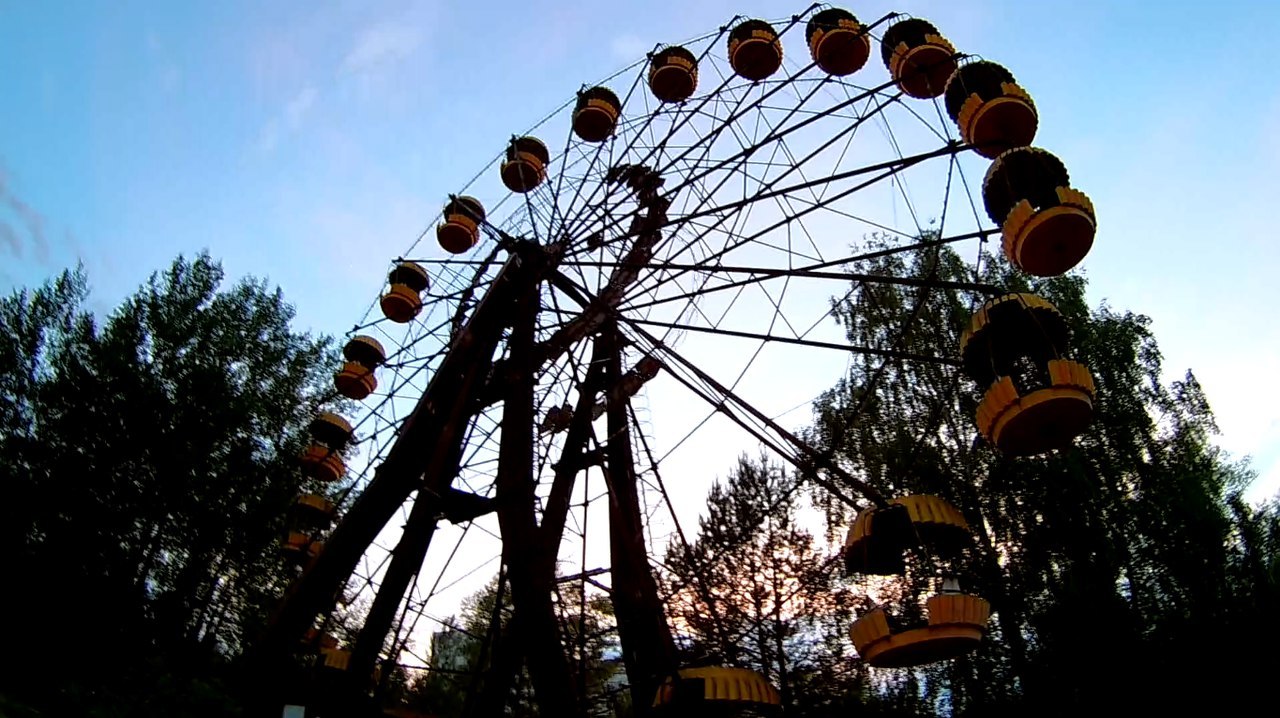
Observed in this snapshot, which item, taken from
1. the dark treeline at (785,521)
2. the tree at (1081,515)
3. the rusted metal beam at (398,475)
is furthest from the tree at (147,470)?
the tree at (1081,515)

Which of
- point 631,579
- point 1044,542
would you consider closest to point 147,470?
point 631,579

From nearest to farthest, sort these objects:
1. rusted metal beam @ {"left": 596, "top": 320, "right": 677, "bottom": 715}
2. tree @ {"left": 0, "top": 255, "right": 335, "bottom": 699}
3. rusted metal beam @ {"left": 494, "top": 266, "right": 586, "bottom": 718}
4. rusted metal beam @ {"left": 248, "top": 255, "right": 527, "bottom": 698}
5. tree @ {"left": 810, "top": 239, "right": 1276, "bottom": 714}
→ 1. rusted metal beam @ {"left": 494, "top": 266, "right": 586, "bottom": 718}
2. rusted metal beam @ {"left": 248, "top": 255, "right": 527, "bottom": 698}
3. rusted metal beam @ {"left": 596, "top": 320, "right": 677, "bottom": 715}
4. tree @ {"left": 810, "top": 239, "right": 1276, "bottom": 714}
5. tree @ {"left": 0, "top": 255, "right": 335, "bottom": 699}

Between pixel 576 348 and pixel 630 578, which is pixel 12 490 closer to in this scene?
pixel 576 348

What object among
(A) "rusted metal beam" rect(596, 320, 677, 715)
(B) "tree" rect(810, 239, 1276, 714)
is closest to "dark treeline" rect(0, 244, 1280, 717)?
(B) "tree" rect(810, 239, 1276, 714)

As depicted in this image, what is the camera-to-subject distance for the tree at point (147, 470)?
1457 centimetres

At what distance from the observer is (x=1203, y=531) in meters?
13.0

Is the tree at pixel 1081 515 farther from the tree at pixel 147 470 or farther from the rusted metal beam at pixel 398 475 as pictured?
the tree at pixel 147 470

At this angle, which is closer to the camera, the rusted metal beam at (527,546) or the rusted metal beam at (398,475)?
the rusted metal beam at (527,546)

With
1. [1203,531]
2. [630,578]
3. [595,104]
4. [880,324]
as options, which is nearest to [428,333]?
[595,104]

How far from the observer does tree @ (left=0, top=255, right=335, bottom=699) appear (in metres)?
14.6

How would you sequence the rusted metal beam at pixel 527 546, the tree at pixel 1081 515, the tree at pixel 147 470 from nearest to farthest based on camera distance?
the rusted metal beam at pixel 527 546
the tree at pixel 1081 515
the tree at pixel 147 470

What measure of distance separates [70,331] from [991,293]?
18.7m

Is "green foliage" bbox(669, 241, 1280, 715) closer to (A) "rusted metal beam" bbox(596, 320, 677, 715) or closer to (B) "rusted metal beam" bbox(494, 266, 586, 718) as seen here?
(A) "rusted metal beam" bbox(596, 320, 677, 715)

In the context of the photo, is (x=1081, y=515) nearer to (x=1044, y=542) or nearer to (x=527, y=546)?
(x=1044, y=542)
